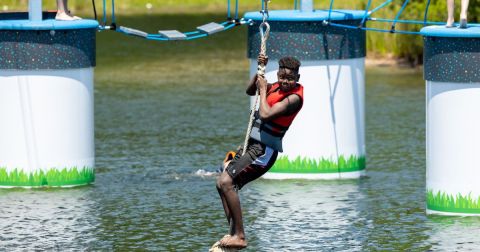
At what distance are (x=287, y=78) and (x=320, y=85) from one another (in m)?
4.21

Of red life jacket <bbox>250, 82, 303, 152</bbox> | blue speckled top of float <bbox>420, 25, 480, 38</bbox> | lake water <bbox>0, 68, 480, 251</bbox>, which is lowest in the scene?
lake water <bbox>0, 68, 480, 251</bbox>

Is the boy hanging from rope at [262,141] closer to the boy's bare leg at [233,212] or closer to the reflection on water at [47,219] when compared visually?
the boy's bare leg at [233,212]

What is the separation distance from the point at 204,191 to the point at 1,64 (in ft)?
9.32

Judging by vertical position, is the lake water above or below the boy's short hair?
below

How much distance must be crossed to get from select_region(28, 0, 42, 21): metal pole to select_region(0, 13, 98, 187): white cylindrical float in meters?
0.10

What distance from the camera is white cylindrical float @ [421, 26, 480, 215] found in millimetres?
14477

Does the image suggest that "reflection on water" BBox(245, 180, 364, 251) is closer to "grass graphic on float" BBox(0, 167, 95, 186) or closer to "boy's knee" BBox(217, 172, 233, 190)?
"boy's knee" BBox(217, 172, 233, 190)

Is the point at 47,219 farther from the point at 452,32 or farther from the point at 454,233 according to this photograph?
the point at 452,32

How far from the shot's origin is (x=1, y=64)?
16516 millimetres

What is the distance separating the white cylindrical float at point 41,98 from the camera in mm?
16453

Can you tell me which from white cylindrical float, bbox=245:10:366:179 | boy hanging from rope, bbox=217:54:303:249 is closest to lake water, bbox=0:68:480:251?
white cylindrical float, bbox=245:10:366:179

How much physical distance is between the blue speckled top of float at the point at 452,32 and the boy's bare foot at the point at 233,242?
3.29m

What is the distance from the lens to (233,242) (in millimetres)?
13000

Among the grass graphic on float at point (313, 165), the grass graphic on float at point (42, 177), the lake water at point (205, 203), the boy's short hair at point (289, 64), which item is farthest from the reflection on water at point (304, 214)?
the grass graphic on float at point (42, 177)
